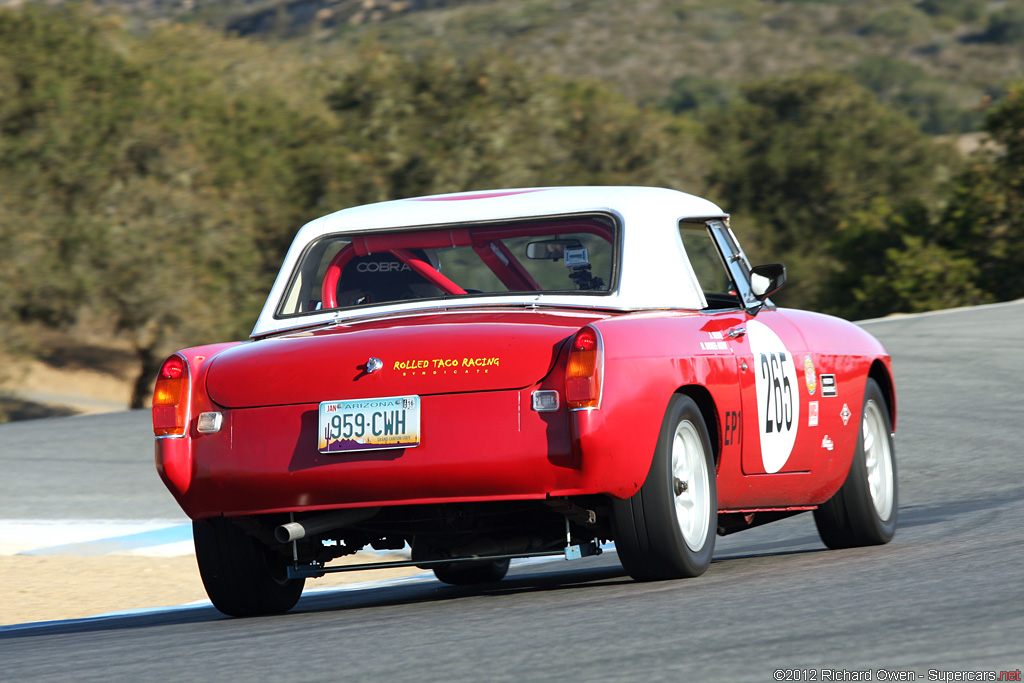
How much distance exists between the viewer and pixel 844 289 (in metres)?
33.9

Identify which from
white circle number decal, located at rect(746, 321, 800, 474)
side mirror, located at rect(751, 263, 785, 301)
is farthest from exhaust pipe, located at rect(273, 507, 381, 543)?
side mirror, located at rect(751, 263, 785, 301)

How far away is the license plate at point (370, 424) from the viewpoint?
5871mm

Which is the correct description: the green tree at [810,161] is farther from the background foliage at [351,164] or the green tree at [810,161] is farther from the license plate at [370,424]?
the license plate at [370,424]

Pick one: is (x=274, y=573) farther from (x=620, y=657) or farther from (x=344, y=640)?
(x=620, y=657)

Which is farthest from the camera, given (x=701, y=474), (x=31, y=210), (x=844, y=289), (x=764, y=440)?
(x=844, y=289)

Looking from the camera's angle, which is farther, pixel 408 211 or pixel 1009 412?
pixel 1009 412

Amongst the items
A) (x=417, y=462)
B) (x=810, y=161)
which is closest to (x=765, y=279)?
(x=417, y=462)

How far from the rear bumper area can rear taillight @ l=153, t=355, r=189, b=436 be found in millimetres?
213

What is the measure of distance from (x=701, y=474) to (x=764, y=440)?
0.62 meters

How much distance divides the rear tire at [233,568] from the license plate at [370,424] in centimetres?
86

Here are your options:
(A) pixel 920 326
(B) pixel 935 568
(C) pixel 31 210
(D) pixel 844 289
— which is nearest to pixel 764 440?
(B) pixel 935 568

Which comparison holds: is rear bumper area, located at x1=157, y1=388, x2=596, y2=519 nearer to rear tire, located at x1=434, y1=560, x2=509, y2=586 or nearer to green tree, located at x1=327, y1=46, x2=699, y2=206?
rear tire, located at x1=434, y1=560, x2=509, y2=586

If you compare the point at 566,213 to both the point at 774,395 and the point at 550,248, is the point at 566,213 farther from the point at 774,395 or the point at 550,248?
the point at 774,395

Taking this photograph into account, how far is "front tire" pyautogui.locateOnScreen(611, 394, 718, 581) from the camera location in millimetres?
5969
